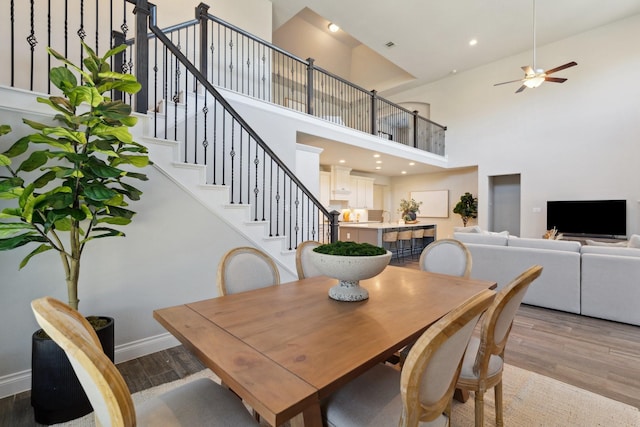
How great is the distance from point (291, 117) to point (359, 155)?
8.29ft

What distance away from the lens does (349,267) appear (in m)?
1.35

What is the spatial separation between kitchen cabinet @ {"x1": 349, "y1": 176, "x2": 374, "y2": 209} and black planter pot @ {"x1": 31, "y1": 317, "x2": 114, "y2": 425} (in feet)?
24.3

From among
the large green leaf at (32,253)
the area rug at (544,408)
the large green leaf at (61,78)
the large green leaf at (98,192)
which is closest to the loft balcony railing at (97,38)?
the large green leaf at (61,78)

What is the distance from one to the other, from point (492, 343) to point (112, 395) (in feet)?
4.70

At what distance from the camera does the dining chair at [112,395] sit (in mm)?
692

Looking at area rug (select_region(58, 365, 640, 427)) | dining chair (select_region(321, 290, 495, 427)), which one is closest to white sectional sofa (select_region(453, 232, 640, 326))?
area rug (select_region(58, 365, 640, 427))

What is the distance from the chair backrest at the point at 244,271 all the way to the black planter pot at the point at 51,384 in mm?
992

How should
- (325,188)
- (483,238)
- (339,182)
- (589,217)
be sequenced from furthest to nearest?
(339,182), (325,188), (589,217), (483,238)

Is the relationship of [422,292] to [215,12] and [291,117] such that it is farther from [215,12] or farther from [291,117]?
[215,12]

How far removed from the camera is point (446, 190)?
9500mm

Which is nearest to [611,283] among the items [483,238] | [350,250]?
[483,238]

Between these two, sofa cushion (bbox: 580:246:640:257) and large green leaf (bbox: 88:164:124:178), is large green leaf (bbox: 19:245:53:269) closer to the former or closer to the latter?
large green leaf (bbox: 88:164:124:178)

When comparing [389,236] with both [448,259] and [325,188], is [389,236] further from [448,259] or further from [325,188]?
[448,259]

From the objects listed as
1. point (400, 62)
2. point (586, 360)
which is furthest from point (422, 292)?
point (400, 62)
